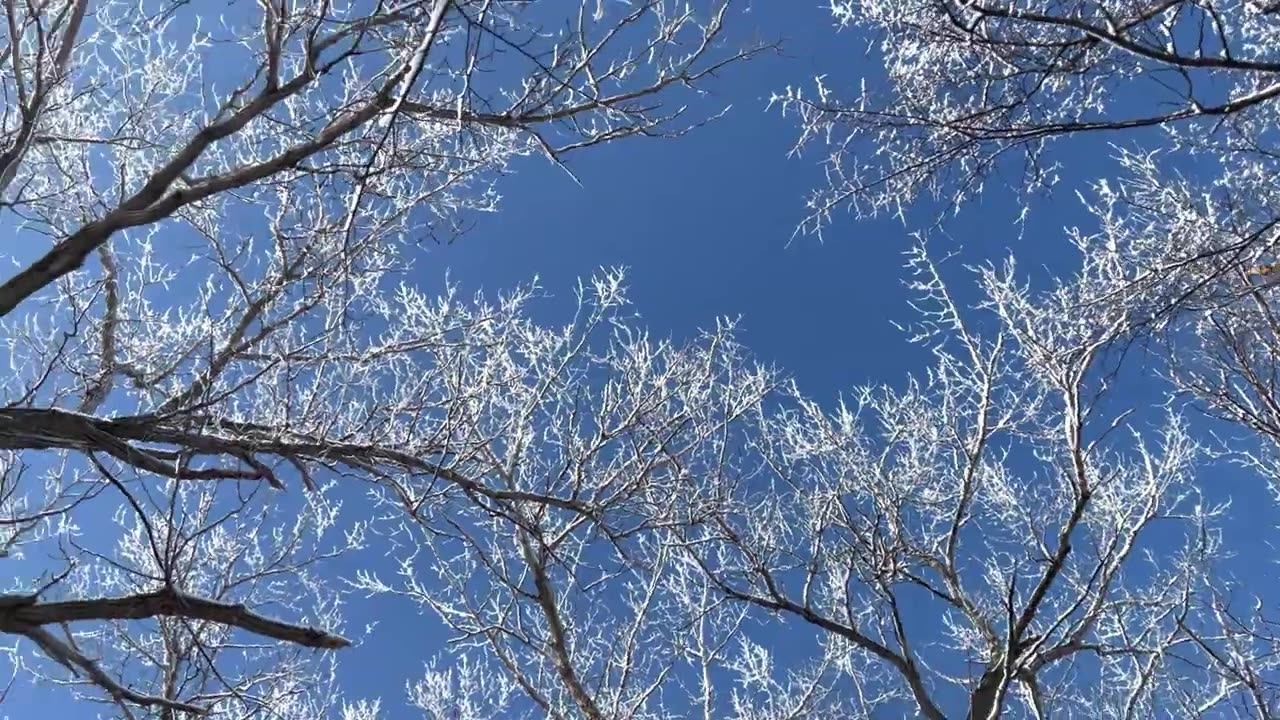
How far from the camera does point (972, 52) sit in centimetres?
409

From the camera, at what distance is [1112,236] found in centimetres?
513

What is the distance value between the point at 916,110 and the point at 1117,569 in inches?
151

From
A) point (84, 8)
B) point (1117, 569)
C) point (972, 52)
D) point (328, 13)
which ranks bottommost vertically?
point (1117, 569)

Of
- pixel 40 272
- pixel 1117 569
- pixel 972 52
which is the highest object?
pixel 972 52

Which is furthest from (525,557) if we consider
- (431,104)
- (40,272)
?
(40,272)

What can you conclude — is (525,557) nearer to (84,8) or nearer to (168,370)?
(168,370)

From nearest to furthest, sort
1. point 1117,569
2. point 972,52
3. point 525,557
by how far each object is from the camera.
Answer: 1. point 972,52
2. point 1117,569
3. point 525,557

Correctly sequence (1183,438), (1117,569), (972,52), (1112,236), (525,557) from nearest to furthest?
(972,52) < (1112,236) < (1117,569) < (1183,438) < (525,557)

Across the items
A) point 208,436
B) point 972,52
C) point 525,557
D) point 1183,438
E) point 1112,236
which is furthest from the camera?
point 525,557

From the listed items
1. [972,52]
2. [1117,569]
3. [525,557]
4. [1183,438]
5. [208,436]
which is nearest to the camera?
[972,52]

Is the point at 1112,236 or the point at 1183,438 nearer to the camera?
the point at 1112,236

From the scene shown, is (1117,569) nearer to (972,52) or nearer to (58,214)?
(972,52)

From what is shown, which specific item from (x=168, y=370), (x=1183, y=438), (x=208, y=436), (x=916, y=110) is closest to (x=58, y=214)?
(x=168, y=370)

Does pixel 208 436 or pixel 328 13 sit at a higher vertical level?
pixel 328 13
